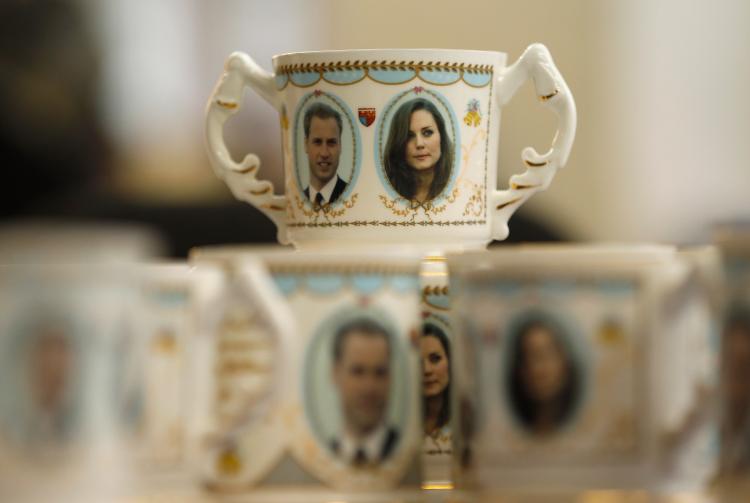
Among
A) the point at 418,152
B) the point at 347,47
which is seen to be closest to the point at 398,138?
the point at 418,152

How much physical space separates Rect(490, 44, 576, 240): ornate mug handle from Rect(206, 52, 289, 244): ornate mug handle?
107 mm

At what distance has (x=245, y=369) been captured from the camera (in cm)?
65

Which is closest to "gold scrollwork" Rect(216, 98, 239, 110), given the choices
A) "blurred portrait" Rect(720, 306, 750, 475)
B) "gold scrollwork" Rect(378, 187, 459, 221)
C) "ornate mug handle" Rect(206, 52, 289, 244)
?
"ornate mug handle" Rect(206, 52, 289, 244)

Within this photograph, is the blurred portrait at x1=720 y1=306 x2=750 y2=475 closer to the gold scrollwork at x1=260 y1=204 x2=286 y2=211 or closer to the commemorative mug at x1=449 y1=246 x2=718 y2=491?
the commemorative mug at x1=449 y1=246 x2=718 y2=491

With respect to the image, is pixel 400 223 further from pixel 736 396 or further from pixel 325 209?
pixel 736 396

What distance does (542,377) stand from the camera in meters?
0.53

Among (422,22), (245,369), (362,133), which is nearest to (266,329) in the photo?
Result: (245,369)

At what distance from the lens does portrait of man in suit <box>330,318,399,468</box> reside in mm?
619

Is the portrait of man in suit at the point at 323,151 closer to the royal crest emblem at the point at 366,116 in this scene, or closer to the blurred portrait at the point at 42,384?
the royal crest emblem at the point at 366,116

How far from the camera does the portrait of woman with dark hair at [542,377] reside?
1.72 ft

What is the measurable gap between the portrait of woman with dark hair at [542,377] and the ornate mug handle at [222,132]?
137mm

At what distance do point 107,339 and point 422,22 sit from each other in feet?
3.78

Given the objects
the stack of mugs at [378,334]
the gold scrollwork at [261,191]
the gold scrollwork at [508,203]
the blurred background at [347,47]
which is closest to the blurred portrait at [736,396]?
the stack of mugs at [378,334]

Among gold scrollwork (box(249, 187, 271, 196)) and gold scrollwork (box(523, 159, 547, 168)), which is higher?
gold scrollwork (box(523, 159, 547, 168))
